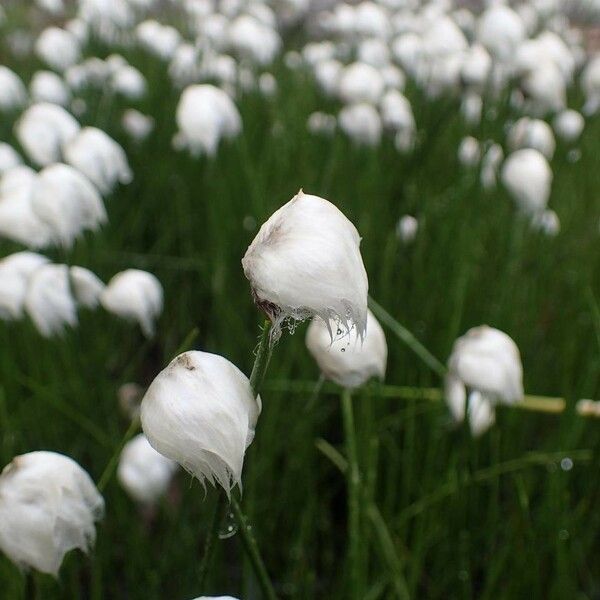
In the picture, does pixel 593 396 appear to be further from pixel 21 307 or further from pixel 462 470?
pixel 21 307

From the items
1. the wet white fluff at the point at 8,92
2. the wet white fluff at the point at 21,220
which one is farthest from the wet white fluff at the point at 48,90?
the wet white fluff at the point at 21,220

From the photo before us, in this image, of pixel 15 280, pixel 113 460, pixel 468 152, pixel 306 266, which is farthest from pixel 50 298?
pixel 468 152

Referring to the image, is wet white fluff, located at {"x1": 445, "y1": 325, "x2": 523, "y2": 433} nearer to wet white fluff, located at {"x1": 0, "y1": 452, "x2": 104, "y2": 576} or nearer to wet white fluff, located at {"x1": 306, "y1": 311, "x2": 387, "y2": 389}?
wet white fluff, located at {"x1": 306, "y1": 311, "x2": 387, "y2": 389}

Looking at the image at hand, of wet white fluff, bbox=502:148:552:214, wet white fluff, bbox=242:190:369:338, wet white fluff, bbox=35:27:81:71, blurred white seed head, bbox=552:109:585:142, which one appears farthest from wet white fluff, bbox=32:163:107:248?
wet white fluff, bbox=35:27:81:71

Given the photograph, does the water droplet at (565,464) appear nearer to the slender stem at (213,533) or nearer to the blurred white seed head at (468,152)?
the slender stem at (213,533)

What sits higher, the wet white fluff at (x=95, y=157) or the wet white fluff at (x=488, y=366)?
the wet white fluff at (x=95, y=157)

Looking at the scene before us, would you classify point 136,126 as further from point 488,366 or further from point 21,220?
point 488,366

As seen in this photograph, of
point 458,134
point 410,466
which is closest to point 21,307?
point 410,466
